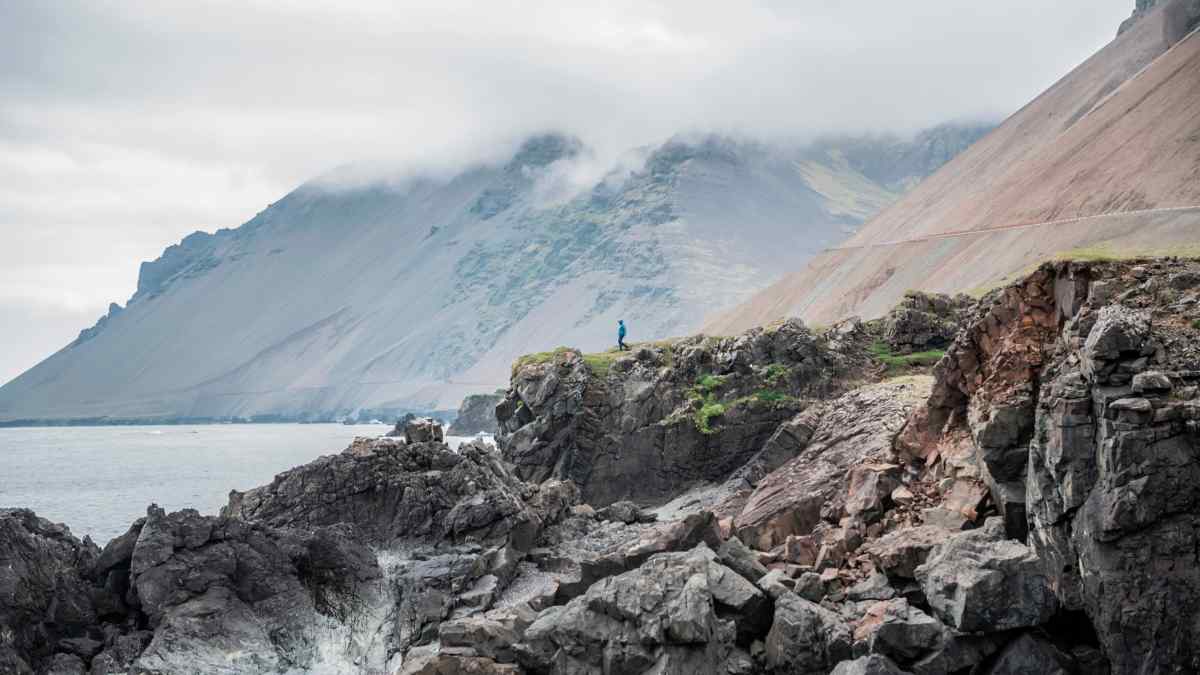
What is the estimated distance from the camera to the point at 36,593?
3366cm

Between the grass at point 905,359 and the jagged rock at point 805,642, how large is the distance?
Answer: 1221 inches

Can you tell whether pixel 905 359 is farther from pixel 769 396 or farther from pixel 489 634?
pixel 489 634

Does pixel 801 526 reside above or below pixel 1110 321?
below

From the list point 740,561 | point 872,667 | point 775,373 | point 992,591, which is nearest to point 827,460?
point 775,373

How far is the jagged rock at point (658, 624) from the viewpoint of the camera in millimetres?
26562

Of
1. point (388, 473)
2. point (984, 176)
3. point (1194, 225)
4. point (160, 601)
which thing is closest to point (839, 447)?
point (388, 473)

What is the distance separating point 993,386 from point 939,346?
27.1 meters

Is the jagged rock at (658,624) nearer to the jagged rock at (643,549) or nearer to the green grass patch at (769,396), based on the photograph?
the jagged rock at (643,549)

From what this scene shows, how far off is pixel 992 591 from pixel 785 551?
10.5 m

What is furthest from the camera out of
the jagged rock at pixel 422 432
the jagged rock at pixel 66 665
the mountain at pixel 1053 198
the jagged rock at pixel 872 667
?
the mountain at pixel 1053 198

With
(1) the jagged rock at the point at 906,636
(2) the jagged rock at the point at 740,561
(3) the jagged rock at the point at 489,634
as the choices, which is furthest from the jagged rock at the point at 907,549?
(3) the jagged rock at the point at 489,634

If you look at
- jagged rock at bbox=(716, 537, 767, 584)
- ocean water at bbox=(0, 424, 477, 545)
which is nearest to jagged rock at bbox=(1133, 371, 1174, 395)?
jagged rock at bbox=(716, 537, 767, 584)

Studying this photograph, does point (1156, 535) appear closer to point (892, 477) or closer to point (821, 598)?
point (821, 598)

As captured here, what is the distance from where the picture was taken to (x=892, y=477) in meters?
35.8
